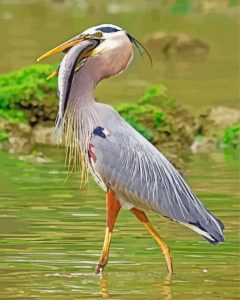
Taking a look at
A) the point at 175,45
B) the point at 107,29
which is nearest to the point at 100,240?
the point at 107,29

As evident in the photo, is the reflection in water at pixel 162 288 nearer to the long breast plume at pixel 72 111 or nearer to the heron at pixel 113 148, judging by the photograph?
Answer: the heron at pixel 113 148

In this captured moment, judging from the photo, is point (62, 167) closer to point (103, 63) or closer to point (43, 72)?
point (43, 72)

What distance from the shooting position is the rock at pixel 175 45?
26.0m

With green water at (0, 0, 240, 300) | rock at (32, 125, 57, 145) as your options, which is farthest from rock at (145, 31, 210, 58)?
rock at (32, 125, 57, 145)

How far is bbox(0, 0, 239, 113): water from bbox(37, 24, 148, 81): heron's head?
9.84 m

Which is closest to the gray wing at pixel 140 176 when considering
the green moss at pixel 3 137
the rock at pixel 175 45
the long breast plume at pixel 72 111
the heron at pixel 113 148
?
the heron at pixel 113 148

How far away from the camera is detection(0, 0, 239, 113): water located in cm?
2094

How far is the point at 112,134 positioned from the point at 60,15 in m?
24.4

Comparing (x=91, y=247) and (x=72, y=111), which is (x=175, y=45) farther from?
(x=72, y=111)

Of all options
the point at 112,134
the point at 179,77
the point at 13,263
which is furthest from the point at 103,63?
the point at 179,77

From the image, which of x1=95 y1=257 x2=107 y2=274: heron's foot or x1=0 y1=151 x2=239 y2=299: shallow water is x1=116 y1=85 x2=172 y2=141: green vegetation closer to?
x1=0 y1=151 x2=239 y2=299: shallow water

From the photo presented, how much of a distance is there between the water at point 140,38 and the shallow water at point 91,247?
6.50m

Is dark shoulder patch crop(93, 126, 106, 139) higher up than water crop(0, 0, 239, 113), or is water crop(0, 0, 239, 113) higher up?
dark shoulder patch crop(93, 126, 106, 139)

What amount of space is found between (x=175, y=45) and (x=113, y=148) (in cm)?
1708
